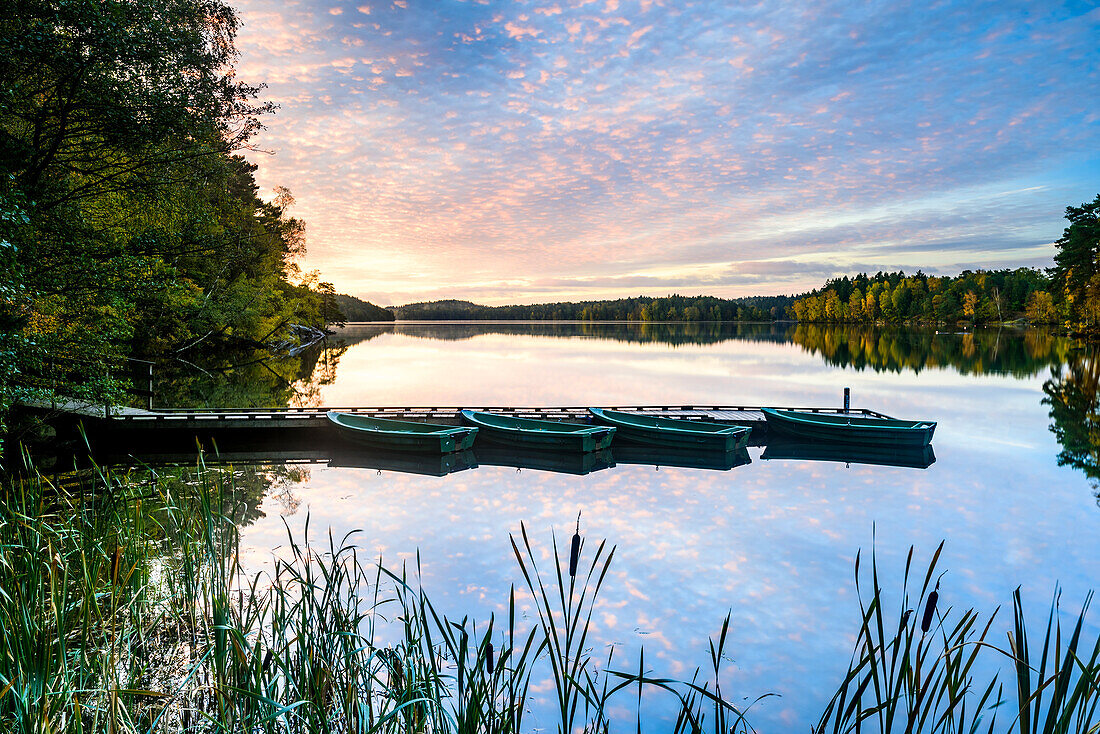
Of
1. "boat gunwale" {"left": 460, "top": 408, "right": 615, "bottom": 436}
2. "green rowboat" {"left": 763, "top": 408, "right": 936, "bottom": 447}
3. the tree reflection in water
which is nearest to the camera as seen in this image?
the tree reflection in water

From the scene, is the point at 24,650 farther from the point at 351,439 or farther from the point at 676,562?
the point at 351,439

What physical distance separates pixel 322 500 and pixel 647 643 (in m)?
8.44

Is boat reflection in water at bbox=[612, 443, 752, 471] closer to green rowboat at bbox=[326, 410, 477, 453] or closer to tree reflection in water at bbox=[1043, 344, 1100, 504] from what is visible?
green rowboat at bbox=[326, 410, 477, 453]

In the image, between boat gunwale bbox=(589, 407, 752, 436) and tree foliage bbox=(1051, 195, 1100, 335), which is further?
tree foliage bbox=(1051, 195, 1100, 335)

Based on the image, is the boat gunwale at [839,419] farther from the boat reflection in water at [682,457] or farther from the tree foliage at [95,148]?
the tree foliage at [95,148]

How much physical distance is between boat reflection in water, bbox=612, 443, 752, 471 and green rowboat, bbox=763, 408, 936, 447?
6.27 feet

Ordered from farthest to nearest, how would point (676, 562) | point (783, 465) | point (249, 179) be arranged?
point (249, 179), point (783, 465), point (676, 562)

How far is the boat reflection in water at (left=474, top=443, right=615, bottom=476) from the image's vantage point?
54.2 feet

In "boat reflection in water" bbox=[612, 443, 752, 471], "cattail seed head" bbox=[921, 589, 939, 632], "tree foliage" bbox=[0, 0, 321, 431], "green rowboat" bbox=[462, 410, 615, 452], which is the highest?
"tree foliage" bbox=[0, 0, 321, 431]

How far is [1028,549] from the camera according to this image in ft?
35.3

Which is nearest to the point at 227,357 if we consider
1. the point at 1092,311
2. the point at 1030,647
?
the point at 1030,647

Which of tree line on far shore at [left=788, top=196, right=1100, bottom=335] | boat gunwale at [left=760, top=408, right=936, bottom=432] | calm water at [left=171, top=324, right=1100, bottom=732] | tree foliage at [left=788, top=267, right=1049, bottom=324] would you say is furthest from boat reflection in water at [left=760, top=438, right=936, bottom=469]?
tree foliage at [left=788, top=267, right=1049, bottom=324]

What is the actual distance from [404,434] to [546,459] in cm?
424

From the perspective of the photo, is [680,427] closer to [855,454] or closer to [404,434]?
[855,454]
